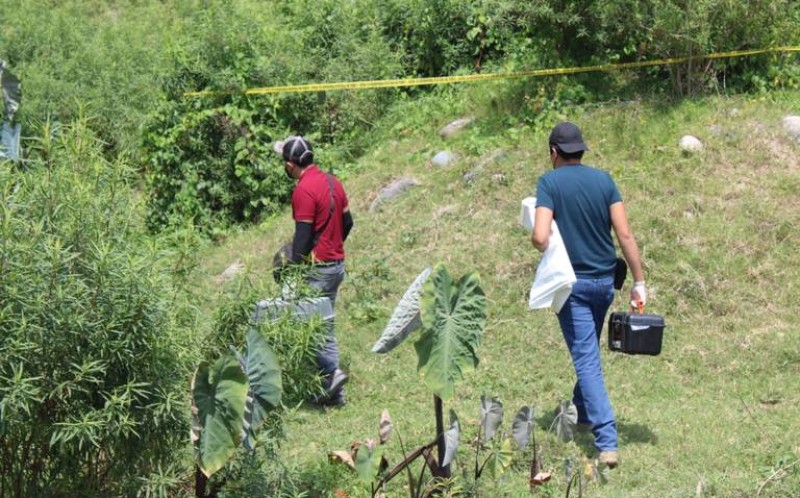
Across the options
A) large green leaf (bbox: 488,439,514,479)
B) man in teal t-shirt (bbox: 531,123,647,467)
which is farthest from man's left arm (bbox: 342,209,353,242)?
large green leaf (bbox: 488,439,514,479)

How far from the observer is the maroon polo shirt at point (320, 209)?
6797 millimetres

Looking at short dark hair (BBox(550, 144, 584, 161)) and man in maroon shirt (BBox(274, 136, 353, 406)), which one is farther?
man in maroon shirt (BBox(274, 136, 353, 406))

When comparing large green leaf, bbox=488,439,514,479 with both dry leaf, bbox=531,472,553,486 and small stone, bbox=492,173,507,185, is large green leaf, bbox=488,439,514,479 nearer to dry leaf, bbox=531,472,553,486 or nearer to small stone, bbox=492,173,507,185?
dry leaf, bbox=531,472,553,486

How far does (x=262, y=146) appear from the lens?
11.0 metres

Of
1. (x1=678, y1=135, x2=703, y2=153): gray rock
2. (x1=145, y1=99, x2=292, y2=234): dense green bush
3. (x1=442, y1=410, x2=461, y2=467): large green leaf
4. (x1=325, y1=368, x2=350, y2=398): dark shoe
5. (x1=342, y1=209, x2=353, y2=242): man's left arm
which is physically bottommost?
(x1=145, y1=99, x2=292, y2=234): dense green bush

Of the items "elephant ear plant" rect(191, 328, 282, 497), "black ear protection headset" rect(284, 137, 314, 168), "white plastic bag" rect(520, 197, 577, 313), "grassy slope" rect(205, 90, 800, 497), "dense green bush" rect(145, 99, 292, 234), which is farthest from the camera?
"dense green bush" rect(145, 99, 292, 234)

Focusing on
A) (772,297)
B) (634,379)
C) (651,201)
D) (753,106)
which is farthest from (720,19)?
(634,379)

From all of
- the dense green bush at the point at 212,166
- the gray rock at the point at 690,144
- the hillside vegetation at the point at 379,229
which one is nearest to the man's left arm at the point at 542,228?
the hillside vegetation at the point at 379,229

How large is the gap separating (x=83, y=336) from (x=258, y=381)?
698 mm

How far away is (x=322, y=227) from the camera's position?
270 inches

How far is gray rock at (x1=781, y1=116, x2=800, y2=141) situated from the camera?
29.8 feet

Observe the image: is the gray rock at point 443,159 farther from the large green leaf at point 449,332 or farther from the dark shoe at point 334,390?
the large green leaf at point 449,332

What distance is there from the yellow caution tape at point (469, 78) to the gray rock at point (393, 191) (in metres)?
1.33

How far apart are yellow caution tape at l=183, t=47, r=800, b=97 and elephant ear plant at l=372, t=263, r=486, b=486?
5549 millimetres
